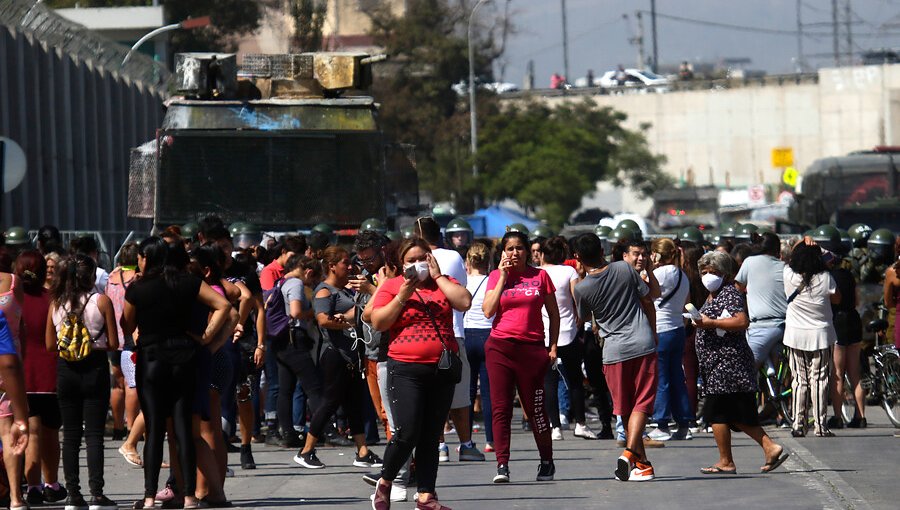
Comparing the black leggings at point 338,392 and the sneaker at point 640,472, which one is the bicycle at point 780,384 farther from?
the black leggings at point 338,392

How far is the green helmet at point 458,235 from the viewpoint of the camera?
1791 cm

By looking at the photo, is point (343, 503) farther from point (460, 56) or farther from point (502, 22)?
point (460, 56)

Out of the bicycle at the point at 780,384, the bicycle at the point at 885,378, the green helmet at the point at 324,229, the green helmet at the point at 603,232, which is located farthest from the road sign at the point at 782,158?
the bicycle at the point at 780,384

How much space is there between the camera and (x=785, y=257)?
16.6 metres

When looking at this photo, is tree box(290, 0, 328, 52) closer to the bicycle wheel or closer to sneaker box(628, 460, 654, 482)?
the bicycle wheel

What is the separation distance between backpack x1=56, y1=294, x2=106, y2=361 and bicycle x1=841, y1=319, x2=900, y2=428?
7876mm

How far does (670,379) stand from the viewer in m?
14.5

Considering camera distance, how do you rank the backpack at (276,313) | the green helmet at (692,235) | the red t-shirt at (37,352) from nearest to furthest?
the red t-shirt at (37,352) → the backpack at (276,313) → the green helmet at (692,235)

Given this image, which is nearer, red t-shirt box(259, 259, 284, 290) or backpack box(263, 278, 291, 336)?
backpack box(263, 278, 291, 336)

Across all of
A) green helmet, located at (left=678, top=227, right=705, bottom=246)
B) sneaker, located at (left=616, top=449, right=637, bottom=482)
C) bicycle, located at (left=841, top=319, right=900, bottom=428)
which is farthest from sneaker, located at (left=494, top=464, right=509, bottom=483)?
green helmet, located at (left=678, top=227, right=705, bottom=246)

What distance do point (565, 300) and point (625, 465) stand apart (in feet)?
9.59

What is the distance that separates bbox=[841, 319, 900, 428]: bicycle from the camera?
15328 mm

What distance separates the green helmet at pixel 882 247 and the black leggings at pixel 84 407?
10.0 m

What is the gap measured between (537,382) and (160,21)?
41.4 metres
